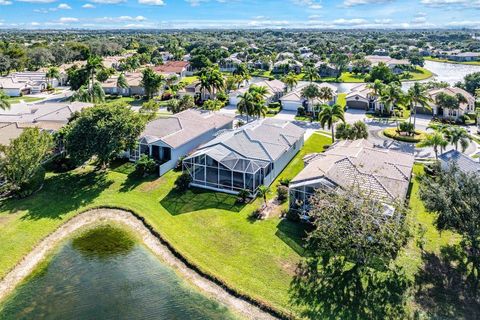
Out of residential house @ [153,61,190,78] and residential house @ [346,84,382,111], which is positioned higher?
residential house @ [153,61,190,78]

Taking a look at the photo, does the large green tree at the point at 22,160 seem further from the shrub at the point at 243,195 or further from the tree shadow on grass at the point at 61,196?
the shrub at the point at 243,195

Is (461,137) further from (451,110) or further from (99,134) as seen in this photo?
(99,134)

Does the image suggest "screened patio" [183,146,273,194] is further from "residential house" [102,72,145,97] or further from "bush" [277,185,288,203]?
"residential house" [102,72,145,97]

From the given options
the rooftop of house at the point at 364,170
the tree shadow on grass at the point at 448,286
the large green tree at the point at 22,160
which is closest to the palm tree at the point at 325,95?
the rooftop of house at the point at 364,170

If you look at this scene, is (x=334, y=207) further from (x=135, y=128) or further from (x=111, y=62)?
(x=111, y=62)

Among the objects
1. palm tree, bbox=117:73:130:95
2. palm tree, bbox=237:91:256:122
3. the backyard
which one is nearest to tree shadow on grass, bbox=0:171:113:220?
the backyard

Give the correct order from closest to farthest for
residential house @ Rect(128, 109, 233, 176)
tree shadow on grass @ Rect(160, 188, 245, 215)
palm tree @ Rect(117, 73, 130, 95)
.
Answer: tree shadow on grass @ Rect(160, 188, 245, 215)
residential house @ Rect(128, 109, 233, 176)
palm tree @ Rect(117, 73, 130, 95)
